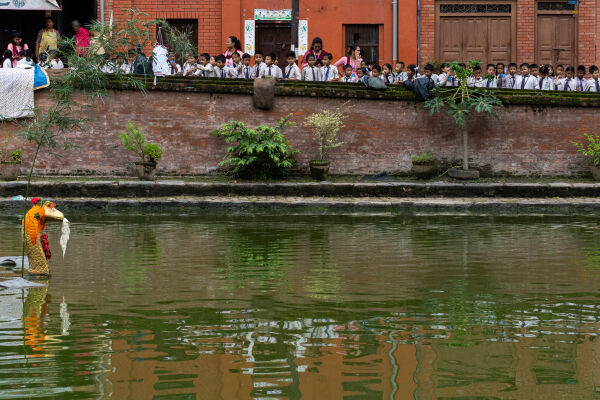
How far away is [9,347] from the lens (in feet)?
25.1

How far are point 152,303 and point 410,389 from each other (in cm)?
355

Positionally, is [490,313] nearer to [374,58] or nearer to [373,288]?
[373,288]

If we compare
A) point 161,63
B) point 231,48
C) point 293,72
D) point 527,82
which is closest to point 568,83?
point 527,82

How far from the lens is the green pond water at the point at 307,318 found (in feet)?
22.0

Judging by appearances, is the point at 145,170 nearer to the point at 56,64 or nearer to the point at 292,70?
the point at 56,64

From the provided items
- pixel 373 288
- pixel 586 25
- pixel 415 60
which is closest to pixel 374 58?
pixel 415 60

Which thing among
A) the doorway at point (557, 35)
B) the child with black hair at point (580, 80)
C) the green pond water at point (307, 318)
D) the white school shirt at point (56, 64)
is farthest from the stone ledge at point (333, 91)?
the green pond water at point (307, 318)

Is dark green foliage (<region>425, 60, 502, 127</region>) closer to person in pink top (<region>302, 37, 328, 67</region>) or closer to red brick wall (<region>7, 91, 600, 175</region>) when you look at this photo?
red brick wall (<region>7, 91, 600, 175</region>)

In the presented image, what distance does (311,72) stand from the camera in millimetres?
22281

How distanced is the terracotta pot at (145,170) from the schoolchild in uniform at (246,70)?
334 cm

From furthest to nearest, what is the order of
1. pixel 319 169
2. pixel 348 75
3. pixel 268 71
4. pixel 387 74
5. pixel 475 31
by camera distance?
1. pixel 475 31
2. pixel 387 74
3. pixel 348 75
4. pixel 268 71
5. pixel 319 169

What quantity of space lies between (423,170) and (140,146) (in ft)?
19.2

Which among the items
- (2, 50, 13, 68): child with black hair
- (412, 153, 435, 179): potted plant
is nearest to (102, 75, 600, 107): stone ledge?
(412, 153, 435, 179): potted plant

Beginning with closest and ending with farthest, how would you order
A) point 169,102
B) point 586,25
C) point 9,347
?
point 9,347, point 169,102, point 586,25
